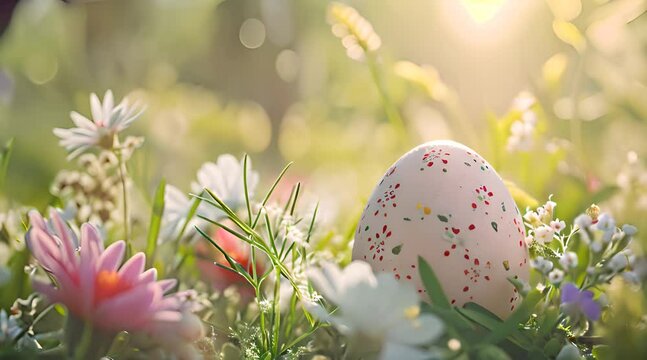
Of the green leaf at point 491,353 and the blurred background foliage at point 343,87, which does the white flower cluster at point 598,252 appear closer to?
the green leaf at point 491,353

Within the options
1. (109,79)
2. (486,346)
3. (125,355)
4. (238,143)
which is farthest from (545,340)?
(109,79)

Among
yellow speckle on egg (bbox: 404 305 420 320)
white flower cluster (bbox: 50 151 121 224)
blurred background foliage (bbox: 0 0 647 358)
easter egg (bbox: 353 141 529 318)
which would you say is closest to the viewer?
yellow speckle on egg (bbox: 404 305 420 320)

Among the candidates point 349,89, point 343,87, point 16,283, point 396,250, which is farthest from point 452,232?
point 343,87

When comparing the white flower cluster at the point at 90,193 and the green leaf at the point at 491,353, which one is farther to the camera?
the white flower cluster at the point at 90,193

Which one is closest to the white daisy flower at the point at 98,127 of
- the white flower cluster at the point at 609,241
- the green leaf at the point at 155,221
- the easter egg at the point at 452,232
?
the green leaf at the point at 155,221

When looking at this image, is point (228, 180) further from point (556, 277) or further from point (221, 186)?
point (556, 277)

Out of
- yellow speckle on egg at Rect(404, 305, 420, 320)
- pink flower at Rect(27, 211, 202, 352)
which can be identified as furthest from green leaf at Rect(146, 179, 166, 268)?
yellow speckle on egg at Rect(404, 305, 420, 320)

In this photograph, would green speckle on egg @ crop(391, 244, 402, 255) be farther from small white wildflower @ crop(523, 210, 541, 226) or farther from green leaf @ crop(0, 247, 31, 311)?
green leaf @ crop(0, 247, 31, 311)
